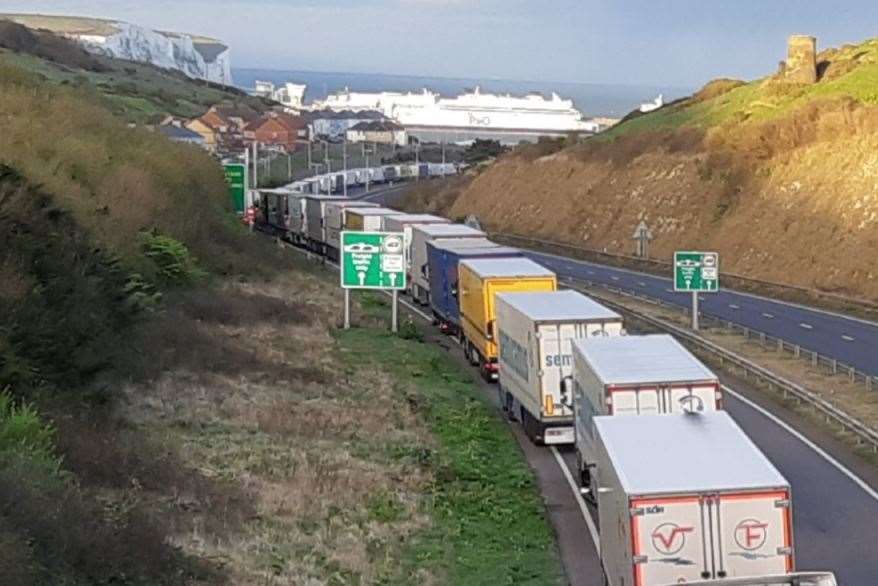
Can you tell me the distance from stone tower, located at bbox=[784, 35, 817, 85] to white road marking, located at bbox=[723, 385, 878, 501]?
202 ft

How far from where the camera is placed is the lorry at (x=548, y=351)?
88.5 feet

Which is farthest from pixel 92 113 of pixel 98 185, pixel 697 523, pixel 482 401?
pixel 697 523

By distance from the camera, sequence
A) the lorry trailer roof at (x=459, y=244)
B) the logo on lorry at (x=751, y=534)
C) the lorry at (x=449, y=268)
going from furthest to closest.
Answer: the lorry trailer roof at (x=459, y=244) → the lorry at (x=449, y=268) → the logo on lorry at (x=751, y=534)

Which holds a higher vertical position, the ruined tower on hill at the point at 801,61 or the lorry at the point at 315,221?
the ruined tower on hill at the point at 801,61

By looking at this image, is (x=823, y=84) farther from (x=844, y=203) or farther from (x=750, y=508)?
(x=750, y=508)

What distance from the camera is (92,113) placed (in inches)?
2063

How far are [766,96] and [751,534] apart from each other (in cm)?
7824

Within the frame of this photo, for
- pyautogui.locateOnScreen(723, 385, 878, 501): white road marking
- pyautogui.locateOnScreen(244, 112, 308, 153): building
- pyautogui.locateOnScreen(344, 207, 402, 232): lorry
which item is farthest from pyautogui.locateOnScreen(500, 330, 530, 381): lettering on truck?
pyautogui.locateOnScreen(244, 112, 308, 153): building

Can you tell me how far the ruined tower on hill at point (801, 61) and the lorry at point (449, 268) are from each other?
156 ft

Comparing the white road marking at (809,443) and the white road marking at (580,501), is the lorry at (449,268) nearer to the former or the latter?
the white road marking at (809,443)

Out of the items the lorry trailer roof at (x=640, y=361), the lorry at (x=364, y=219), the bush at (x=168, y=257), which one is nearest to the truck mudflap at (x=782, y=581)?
the lorry trailer roof at (x=640, y=361)

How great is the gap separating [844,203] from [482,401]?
37964 mm

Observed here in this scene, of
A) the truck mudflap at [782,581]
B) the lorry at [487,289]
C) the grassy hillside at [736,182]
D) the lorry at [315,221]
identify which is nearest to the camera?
the truck mudflap at [782,581]

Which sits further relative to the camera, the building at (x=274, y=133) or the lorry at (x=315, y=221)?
the building at (x=274, y=133)
